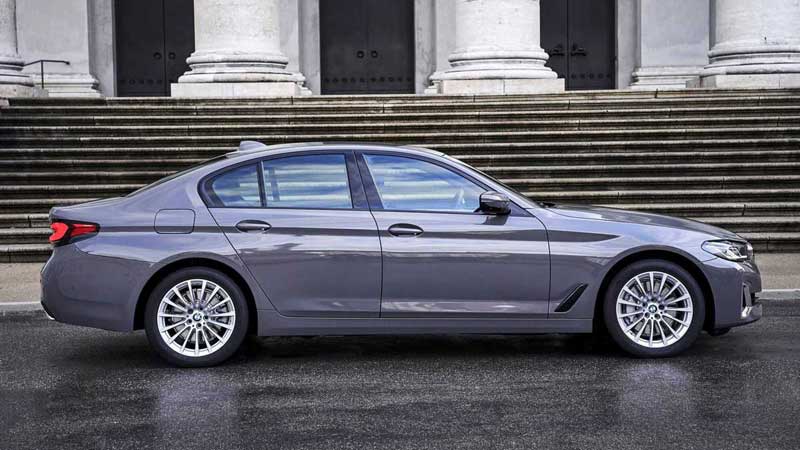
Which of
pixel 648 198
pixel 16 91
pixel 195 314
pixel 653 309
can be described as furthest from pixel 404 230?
pixel 16 91

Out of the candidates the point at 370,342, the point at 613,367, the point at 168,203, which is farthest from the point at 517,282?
the point at 168,203

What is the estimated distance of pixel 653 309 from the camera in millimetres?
7398

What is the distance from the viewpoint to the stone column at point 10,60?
64.1ft

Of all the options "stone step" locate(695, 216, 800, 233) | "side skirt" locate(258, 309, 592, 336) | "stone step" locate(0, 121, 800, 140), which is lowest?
"side skirt" locate(258, 309, 592, 336)

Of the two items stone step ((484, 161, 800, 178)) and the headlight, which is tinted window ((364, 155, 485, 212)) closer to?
the headlight

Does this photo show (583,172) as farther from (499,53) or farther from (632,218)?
(632,218)

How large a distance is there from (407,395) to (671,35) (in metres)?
21.6

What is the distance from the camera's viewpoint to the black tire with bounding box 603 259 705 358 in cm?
735

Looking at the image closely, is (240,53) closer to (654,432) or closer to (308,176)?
(308,176)

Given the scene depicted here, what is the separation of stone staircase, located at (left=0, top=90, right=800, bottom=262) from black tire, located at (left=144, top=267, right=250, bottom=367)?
6.58 meters

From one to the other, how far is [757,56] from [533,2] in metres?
4.00

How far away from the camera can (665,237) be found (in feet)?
24.3

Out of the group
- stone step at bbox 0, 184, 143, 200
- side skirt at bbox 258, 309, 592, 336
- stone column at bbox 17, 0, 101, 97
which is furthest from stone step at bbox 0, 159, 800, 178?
stone column at bbox 17, 0, 101, 97

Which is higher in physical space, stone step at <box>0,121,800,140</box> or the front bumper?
stone step at <box>0,121,800,140</box>
